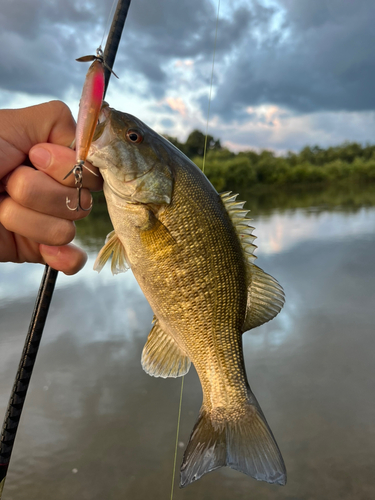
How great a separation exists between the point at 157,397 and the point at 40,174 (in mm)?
2888

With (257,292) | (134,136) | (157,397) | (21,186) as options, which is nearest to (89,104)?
(134,136)

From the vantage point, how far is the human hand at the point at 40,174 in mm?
1255

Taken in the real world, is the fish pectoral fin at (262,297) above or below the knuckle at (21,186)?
below

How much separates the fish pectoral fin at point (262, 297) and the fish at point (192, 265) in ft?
0.13

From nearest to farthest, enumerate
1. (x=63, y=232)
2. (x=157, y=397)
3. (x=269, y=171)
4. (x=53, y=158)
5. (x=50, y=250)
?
(x=53, y=158)
(x=63, y=232)
(x=50, y=250)
(x=157, y=397)
(x=269, y=171)

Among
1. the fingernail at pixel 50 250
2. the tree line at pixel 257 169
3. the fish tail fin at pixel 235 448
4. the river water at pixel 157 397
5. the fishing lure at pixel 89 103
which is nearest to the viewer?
the fishing lure at pixel 89 103

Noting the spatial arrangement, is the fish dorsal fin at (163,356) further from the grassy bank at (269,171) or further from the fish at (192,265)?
the grassy bank at (269,171)

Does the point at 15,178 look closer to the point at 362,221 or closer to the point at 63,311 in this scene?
the point at 63,311

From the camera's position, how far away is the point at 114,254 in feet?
4.56

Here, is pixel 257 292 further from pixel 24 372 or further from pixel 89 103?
pixel 24 372

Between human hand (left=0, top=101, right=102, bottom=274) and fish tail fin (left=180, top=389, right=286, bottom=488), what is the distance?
36.3 inches

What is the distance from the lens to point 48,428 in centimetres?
320

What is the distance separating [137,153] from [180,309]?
60cm

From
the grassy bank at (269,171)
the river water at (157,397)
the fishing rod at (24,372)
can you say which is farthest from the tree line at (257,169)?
the fishing rod at (24,372)
